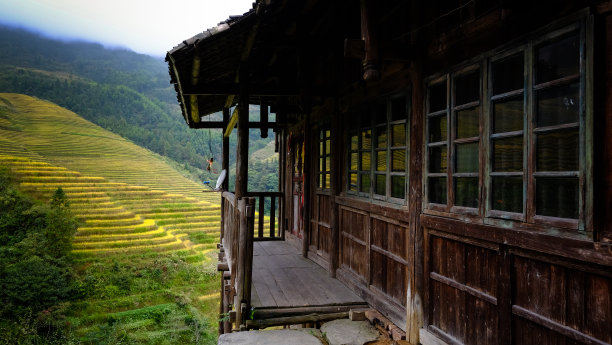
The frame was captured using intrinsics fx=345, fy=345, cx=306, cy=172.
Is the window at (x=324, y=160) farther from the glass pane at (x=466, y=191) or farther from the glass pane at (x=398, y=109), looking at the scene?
the glass pane at (x=466, y=191)

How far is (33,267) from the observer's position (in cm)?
2339

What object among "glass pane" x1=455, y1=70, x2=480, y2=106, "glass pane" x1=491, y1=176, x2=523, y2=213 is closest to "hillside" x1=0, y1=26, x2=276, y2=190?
"glass pane" x1=455, y1=70, x2=480, y2=106

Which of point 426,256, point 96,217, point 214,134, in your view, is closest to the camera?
point 426,256

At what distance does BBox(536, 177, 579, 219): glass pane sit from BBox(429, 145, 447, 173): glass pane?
0.94 meters

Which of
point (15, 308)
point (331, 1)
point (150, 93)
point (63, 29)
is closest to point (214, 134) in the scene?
point (150, 93)

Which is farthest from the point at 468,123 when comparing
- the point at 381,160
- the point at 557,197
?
the point at 381,160

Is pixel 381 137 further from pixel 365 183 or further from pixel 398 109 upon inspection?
pixel 365 183

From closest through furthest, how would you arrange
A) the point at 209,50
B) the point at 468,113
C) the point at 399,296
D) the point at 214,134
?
the point at 468,113 → the point at 399,296 → the point at 209,50 → the point at 214,134

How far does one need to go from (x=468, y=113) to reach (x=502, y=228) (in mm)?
964

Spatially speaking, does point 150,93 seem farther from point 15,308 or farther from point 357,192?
point 357,192

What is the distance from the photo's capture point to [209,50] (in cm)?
398

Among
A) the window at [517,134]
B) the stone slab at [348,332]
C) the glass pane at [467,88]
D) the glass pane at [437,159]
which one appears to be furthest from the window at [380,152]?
the stone slab at [348,332]

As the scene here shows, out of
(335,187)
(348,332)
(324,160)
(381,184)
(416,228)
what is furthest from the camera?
(324,160)

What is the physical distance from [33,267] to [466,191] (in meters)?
29.2
